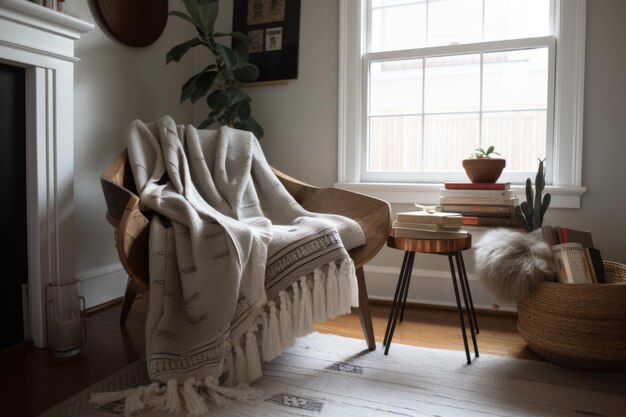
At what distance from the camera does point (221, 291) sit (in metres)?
1.39

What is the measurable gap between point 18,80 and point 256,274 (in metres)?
1.24

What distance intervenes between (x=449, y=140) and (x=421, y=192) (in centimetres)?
33

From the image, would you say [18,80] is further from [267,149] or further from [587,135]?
[587,135]

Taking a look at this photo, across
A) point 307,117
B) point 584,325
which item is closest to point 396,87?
point 307,117

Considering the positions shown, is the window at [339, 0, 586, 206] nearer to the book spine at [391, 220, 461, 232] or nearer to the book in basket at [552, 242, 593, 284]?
the book in basket at [552, 242, 593, 284]

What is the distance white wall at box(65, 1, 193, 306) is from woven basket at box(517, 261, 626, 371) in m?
1.99

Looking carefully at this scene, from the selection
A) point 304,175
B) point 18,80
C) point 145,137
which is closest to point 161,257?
point 145,137

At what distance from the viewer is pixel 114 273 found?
2424mm

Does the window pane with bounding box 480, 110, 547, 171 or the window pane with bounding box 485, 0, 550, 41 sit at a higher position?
the window pane with bounding box 485, 0, 550, 41

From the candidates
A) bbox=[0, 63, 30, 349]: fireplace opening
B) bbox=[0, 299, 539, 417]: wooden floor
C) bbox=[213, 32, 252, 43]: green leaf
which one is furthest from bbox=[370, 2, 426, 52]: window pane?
bbox=[0, 63, 30, 349]: fireplace opening

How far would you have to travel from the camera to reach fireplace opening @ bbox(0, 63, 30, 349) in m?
1.77

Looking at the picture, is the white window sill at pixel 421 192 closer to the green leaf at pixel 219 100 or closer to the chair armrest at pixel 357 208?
the chair armrest at pixel 357 208

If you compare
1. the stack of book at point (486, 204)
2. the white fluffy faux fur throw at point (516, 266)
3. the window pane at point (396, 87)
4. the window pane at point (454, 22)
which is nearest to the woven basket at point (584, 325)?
the white fluffy faux fur throw at point (516, 266)

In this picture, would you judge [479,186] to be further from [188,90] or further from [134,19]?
[134,19]
